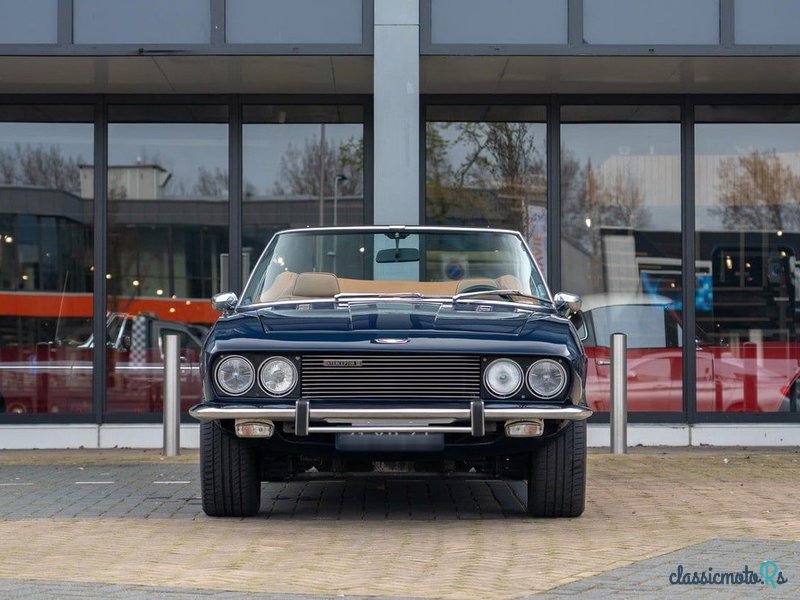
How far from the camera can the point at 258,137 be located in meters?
13.1

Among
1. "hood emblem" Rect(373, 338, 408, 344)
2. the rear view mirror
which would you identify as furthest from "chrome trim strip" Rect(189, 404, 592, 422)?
the rear view mirror

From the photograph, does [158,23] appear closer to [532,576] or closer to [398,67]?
[398,67]

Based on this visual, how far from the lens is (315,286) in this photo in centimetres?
783

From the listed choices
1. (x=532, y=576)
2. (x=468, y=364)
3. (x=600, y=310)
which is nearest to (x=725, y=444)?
(x=600, y=310)

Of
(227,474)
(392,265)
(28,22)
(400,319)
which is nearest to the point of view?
(400,319)

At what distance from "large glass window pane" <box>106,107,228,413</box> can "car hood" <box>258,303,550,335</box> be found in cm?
578

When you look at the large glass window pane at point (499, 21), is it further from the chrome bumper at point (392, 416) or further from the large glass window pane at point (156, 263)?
the chrome bumper at point (392, 416)

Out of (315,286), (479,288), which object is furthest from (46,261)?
(479,288)

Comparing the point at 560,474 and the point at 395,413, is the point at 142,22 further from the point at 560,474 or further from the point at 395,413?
the point at 560,474

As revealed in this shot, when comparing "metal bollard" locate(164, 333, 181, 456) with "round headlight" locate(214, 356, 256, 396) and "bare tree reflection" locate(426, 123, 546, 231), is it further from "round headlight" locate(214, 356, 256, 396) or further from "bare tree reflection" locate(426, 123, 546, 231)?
"round headlight" locate(214, 356, 256, 396)

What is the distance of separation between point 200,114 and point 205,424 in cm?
662

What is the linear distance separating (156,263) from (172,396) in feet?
8.02

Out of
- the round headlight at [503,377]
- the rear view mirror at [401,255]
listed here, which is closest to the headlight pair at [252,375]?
the round headlight at [503,377]

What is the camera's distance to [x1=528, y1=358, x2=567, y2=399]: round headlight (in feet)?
21.8
